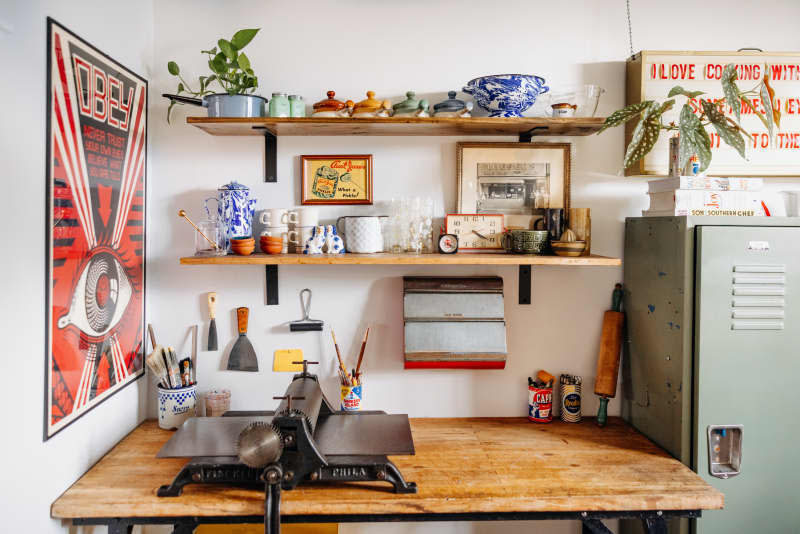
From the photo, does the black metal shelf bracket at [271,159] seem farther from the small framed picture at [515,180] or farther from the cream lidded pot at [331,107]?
the small framed picture at [515,180]

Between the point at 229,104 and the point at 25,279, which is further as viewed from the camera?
the point at 229,104

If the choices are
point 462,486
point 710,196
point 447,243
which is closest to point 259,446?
point 462,486

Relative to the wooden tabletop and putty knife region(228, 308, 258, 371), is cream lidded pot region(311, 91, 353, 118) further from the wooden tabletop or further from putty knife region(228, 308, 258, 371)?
the wooden tabletop

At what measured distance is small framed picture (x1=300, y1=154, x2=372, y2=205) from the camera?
216 centimetres

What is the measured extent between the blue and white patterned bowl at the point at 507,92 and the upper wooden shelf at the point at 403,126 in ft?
0.20

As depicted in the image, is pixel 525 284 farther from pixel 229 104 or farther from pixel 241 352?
pixel 229 104

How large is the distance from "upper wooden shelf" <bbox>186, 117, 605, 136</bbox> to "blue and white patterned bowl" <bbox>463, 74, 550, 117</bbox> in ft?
0.20

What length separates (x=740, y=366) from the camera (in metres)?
1.77

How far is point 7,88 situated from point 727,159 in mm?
2455

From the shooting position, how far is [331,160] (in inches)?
85.2

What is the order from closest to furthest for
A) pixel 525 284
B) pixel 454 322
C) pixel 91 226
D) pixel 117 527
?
pixel 117 527 → pixel 91 226 → pixel 454 322 → pixel 525 284

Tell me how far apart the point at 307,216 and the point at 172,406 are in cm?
91

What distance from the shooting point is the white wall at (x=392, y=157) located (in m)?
2.15

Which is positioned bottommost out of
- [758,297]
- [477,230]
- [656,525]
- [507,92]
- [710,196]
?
[656,525]
